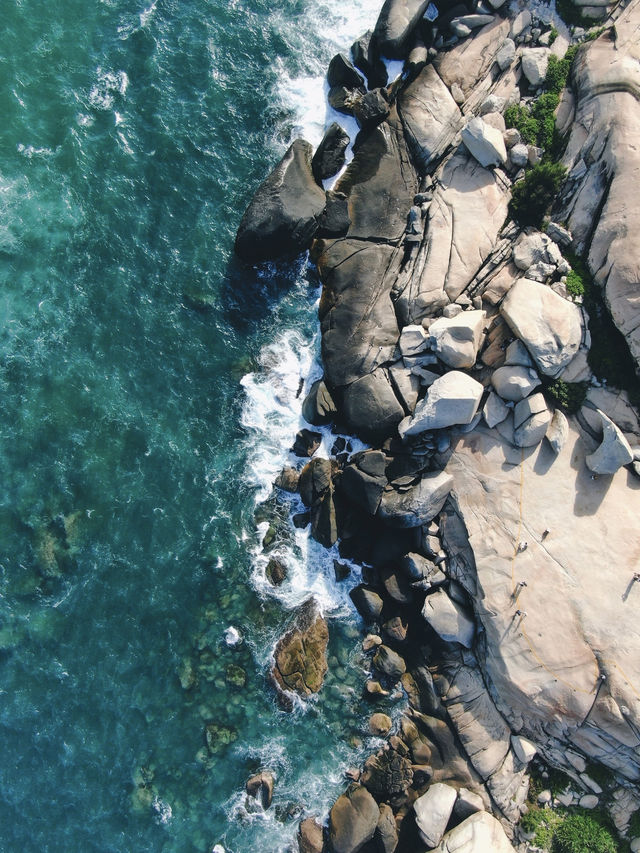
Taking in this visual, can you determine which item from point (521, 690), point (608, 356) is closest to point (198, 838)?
point (521, 690)

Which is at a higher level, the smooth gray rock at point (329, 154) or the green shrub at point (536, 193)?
the green shrub at point (536, 193)

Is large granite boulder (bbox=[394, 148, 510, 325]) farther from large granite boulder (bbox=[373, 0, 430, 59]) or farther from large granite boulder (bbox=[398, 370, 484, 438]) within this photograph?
large granite boulder (bbox=[373, 0, 430, 59])

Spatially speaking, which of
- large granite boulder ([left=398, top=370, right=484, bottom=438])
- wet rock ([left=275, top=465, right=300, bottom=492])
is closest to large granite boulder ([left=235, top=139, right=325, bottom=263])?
large granite boulder ([left=398, top=370, right=484, bottom=438])

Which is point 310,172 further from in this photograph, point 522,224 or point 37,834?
point 37,834

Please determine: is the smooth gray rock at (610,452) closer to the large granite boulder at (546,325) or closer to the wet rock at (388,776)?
the large granite boulder at (546,325)

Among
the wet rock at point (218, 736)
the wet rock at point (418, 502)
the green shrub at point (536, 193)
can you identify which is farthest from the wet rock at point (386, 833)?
the green shrub at point (536, 193)

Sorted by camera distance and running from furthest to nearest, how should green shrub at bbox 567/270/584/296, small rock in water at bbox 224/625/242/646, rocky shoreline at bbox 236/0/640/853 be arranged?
small rock in water at bbox 224/625/242/646 → green shrub at bbox 567/270/584/296 → rocky shoreline at bbox 236/0/640/853
